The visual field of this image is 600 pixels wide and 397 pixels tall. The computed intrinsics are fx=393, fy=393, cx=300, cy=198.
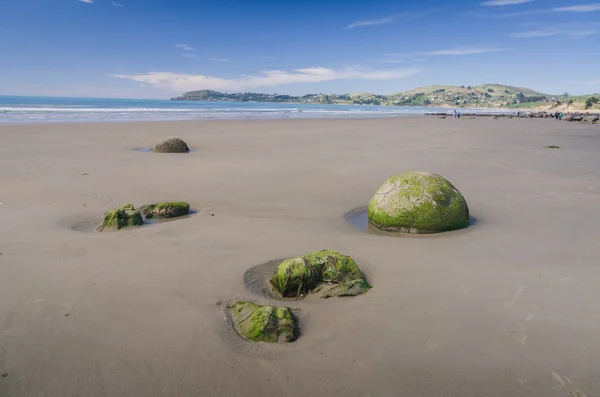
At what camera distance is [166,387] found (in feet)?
10.1

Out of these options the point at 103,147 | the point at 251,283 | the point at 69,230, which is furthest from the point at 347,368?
the point at 103,147

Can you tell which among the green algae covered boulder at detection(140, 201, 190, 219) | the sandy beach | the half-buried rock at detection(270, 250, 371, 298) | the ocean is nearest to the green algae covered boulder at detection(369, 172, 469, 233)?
the sandy beach

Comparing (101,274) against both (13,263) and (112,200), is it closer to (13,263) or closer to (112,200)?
(13,263)

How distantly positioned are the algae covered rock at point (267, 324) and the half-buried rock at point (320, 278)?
565mm

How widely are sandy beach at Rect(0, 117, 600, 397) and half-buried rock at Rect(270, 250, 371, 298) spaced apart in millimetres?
190

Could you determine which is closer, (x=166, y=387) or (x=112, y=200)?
(x=166, y=387)

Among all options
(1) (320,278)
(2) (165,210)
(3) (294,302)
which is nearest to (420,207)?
(1) (320,278)

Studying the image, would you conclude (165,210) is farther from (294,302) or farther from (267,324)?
(267,324)

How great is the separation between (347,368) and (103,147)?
17.0 metres

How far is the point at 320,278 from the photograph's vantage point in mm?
4668

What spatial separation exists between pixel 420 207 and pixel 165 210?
4.70 meters

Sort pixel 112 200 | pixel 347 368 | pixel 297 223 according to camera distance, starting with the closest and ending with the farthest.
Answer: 1. pixel 347 368
2. pixel 297 223
3. pixel 112 200

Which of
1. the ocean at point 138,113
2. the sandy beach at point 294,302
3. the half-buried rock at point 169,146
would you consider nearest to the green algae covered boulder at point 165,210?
the sandy beach at point 294,302

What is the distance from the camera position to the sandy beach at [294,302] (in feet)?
10.4
